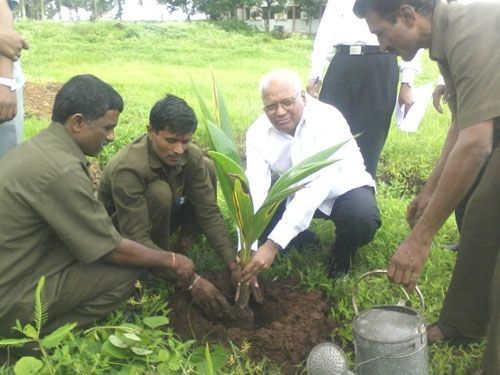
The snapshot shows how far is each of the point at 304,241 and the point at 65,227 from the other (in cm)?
168

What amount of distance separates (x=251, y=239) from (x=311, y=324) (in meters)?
0.48

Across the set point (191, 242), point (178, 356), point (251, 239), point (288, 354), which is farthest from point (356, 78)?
point (178, 356)

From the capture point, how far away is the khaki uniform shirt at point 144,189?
9.42 ft

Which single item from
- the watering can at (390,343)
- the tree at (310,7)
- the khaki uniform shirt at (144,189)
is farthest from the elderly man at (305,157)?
the tree at (310,7)

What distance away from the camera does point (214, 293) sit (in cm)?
274

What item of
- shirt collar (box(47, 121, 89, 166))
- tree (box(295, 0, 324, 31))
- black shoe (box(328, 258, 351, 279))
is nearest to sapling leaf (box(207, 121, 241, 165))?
shirt collar (box(47, 121, 89, 166))

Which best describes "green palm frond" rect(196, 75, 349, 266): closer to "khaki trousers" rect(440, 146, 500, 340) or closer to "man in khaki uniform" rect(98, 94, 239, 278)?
"man in khaki uniform" rect(98, 94, 239, 278)

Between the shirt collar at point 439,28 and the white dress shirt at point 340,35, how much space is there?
1.73 meters

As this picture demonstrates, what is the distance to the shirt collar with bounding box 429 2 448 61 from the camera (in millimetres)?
2225

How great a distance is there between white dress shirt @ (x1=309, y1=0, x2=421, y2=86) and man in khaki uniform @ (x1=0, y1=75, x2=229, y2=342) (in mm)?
2066

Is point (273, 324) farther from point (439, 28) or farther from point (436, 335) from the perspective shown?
point (439, 28)

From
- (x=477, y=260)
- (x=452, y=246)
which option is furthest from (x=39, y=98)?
(x=477, y=260)

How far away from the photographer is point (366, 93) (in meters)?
4.04

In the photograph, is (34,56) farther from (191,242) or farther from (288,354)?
(288,354)
